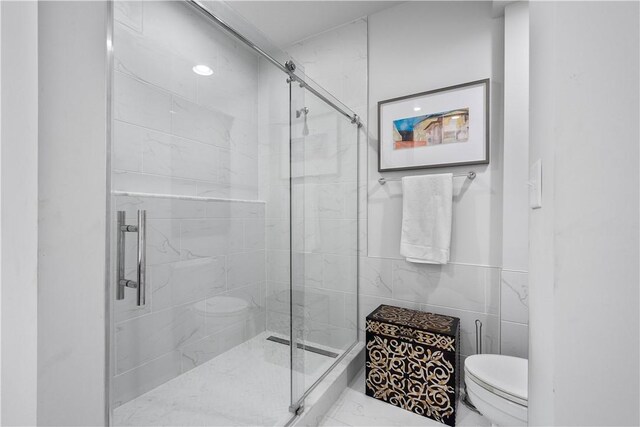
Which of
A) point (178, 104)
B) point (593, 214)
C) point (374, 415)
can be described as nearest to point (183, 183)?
point (178, 104)

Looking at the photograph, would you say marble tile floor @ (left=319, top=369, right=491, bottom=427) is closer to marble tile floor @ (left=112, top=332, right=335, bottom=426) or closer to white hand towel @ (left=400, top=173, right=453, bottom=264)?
marble tile floor @ (left=112, top=332, right=335, bottom=426)

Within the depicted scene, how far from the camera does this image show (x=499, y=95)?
1.58 m

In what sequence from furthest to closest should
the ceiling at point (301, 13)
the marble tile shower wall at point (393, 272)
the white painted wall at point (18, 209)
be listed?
the ceiling at point (301, 13)
the marble tile shower wall at point (393, 272)
the white painted wall at point (18, 209)

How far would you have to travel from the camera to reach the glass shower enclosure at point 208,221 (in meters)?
0.94

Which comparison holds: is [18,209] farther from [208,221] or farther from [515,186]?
A: [515,186]

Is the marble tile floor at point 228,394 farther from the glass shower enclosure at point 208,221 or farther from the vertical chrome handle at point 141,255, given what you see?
the vertical chrome handle at point 141,255

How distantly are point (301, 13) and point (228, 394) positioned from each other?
2.21 meters

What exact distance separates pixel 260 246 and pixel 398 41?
1.59 m

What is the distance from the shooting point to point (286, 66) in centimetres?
132

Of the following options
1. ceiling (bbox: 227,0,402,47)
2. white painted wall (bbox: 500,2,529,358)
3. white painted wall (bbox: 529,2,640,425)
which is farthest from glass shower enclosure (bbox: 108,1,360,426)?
white painted wall (bbox: 500,2,529,358)

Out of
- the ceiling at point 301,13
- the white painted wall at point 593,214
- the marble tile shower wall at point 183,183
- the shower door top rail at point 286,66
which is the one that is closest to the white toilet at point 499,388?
the white painted wall at point 593,214

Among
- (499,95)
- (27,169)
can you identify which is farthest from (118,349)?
(499,95)

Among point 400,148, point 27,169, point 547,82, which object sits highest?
point 400,148

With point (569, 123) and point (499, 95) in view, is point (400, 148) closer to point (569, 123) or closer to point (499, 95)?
point (499, 95)
